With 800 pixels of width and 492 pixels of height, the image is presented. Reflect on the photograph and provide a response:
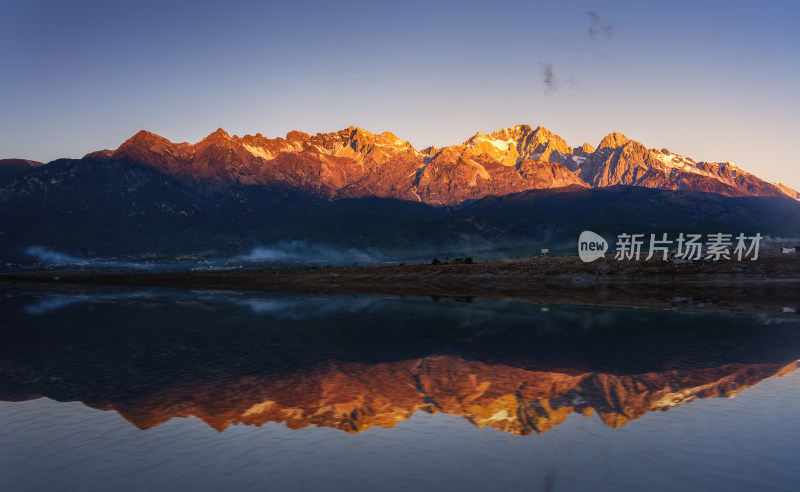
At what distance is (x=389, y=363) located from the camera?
30.3m

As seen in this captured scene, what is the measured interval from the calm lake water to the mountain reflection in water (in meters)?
0.16

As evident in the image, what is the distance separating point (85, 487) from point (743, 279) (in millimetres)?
75655

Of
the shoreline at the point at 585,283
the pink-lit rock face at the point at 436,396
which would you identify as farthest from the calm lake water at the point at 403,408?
the shoreline at the point at 585,283

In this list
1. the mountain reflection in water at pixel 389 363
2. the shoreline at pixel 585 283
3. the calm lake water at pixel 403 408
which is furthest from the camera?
the shoreline at pixel 585 283

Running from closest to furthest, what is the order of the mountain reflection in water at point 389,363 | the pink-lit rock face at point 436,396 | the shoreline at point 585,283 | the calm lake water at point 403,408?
1. the calm lake water at point 403,408
2. the pink-lit rock face at point 436,396
3. the mountain reflection in water at point 389,363
4. the shoreline at point 585,283

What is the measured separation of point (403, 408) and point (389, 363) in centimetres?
934

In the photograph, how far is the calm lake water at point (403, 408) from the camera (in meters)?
14.5

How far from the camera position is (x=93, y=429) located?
18.3m

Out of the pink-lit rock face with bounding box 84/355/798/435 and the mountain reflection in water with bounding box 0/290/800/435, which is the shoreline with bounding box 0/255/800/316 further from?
the pink-lit rock face with bounding box 84/355/798/435

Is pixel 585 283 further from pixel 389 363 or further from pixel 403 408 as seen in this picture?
pixel 403 408

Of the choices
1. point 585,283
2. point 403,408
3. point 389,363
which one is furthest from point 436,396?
point 585,283

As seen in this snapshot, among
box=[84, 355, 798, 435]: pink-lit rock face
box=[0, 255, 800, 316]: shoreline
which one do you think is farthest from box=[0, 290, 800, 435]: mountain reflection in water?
box=[0, 255, 800, 316]: shoreline

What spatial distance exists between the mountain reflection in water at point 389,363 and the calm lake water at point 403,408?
6.1 inches

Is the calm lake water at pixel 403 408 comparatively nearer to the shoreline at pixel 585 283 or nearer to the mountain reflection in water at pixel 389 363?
the mountain reflection in water at pixel 389 363
